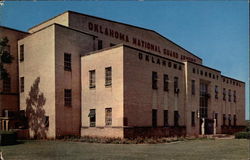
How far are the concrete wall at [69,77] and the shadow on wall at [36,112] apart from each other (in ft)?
6.11

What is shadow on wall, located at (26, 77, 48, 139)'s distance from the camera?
29.6 m

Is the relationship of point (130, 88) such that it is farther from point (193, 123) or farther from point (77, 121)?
point (193, 123)

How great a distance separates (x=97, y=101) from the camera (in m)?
29.8

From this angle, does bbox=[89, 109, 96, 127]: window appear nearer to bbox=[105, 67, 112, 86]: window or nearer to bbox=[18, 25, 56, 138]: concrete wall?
bbox=[105, 67, 112, 86]: window

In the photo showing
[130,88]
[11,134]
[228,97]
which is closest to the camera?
[11,134]

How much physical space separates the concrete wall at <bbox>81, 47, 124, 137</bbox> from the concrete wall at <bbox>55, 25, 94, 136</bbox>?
2.08 feet

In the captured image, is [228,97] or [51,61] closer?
[51,61]

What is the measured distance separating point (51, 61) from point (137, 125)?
10.3 metres

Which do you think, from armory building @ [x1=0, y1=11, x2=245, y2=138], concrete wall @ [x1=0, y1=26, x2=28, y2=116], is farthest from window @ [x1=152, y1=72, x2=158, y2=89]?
concrete wall @ [x1=0, y1=26, x2=28, y2=116]

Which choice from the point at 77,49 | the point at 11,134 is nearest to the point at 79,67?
the point at 77,49

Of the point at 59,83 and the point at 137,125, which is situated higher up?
the point at 59,83

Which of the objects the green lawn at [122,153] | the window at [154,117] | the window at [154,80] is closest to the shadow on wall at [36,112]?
the green lawn at [122,153]

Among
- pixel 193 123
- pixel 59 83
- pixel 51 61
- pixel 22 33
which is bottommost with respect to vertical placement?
pixel 193 123

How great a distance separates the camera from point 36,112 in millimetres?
30688
